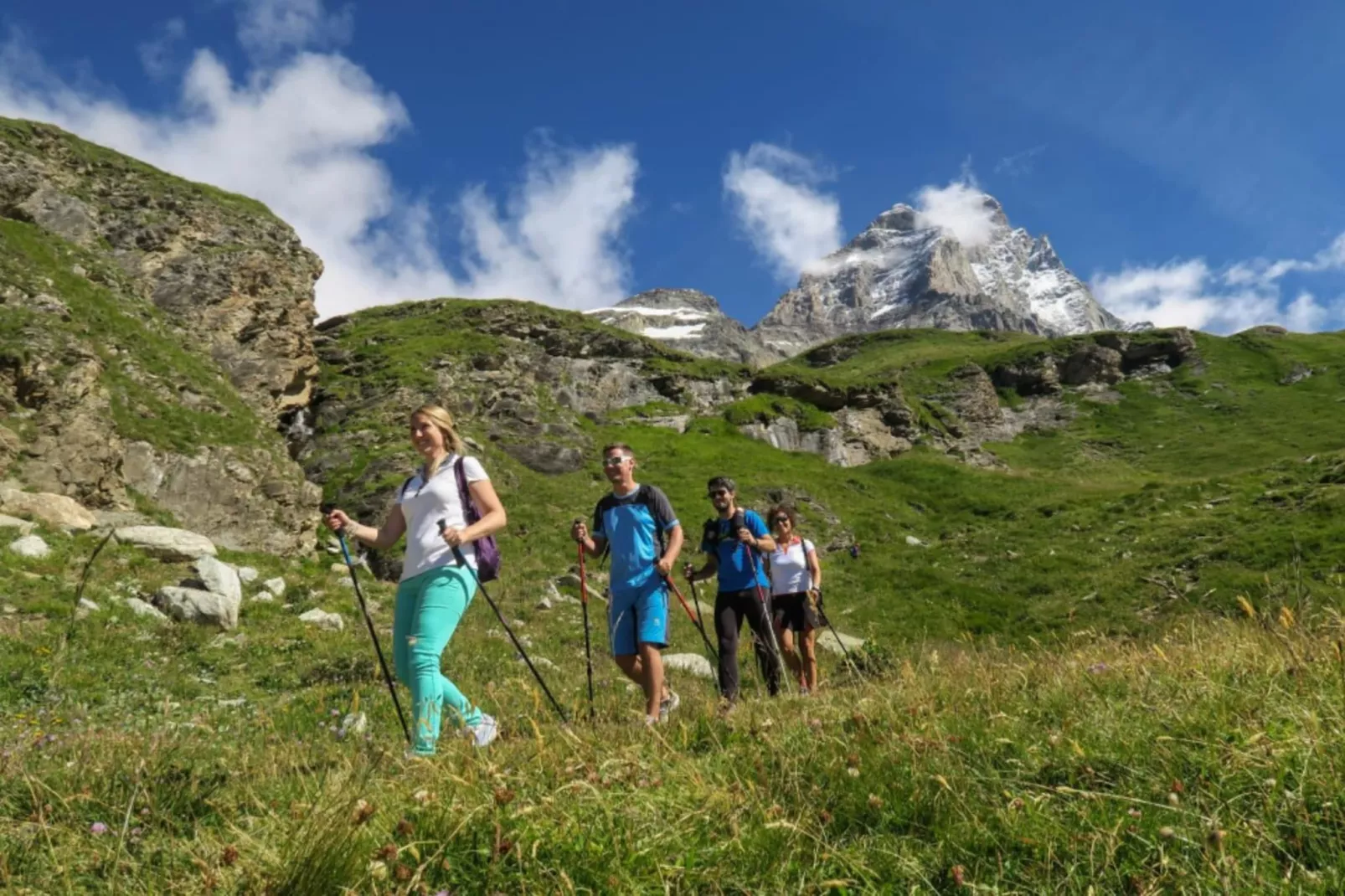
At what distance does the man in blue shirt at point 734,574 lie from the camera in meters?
8.01

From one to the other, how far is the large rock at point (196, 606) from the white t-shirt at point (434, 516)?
8.23m

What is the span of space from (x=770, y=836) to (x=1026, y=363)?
357 ft

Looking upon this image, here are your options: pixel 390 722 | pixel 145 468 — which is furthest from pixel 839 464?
pixel 390 722

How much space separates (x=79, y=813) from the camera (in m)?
3.15

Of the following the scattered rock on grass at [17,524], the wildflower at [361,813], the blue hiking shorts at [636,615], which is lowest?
the wildflower at [361,813]

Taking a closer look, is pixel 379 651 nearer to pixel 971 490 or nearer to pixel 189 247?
A: pixel 189 247

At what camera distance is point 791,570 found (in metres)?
10.2

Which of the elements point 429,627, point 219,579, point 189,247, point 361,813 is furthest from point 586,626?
point 189,247

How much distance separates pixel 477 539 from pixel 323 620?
9.47 metres

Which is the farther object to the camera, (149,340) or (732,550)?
(149,340)

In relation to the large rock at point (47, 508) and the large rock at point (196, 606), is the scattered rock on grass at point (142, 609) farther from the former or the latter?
the large rock at point (47, 508)

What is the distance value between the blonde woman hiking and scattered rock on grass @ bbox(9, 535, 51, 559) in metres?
10.6

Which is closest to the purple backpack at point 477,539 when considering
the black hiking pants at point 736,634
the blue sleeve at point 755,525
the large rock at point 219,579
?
the black hiking pants at point 736,634

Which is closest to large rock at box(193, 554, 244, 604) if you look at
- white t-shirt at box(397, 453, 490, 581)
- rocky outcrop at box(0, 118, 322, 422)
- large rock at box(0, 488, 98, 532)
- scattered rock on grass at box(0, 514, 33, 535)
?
scattered rock on grass at box(0, 514, 33, 535)
